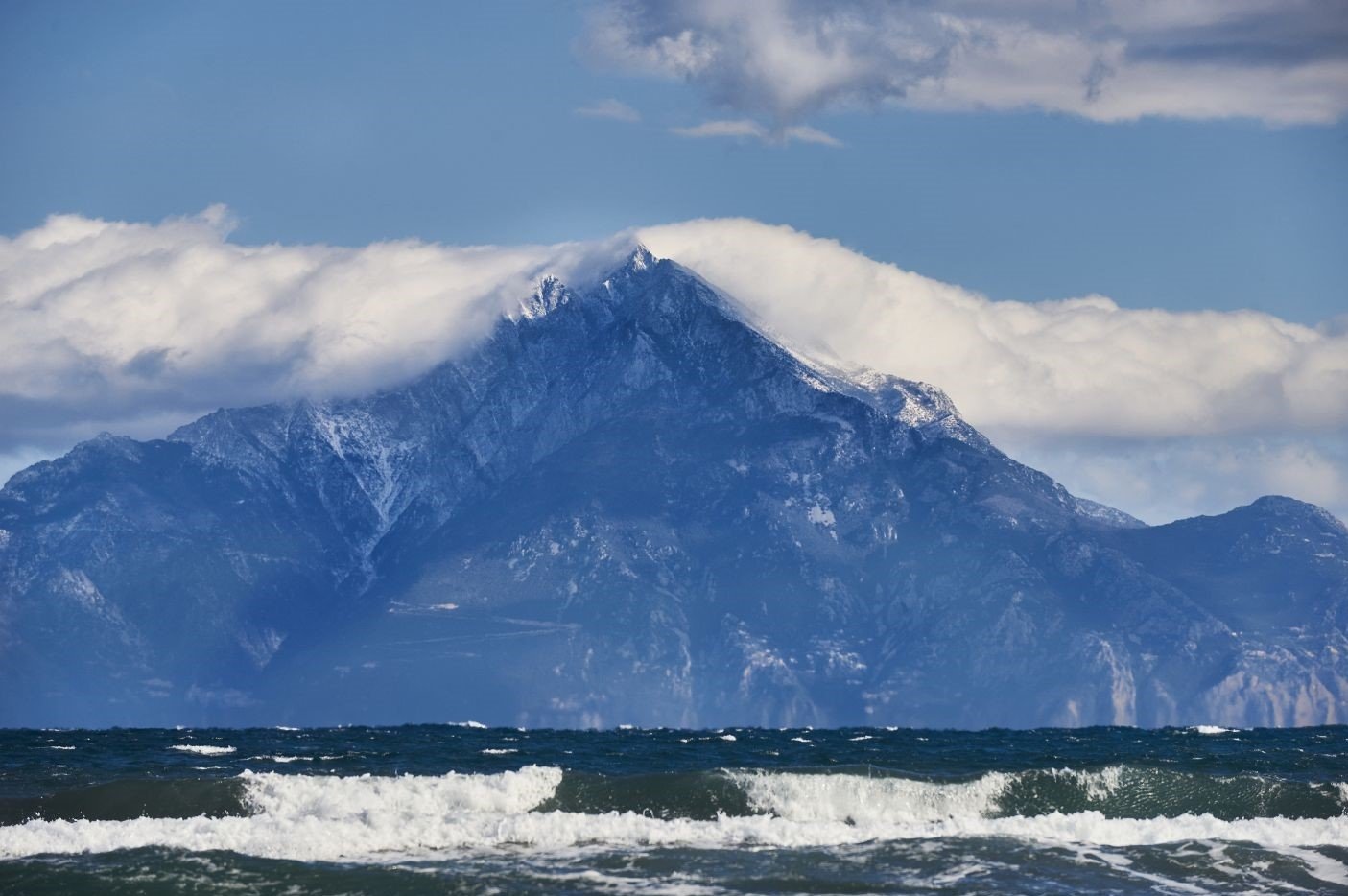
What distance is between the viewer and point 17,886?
96000 mm

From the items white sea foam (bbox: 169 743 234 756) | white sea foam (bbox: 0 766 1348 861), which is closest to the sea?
white sea foam (bbox: 0 766 1348 861)

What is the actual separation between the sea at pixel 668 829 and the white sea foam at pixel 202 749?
53.6 ft

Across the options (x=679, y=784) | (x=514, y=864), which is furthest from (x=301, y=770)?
(x=514, y=864)

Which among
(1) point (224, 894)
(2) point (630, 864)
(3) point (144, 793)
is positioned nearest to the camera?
(1) point (224, 894)

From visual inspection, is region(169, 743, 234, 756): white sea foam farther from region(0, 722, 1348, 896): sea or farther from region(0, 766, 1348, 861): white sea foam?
region(0, 766, 1348, 861): white sea foam

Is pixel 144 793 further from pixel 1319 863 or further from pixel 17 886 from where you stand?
pixel 1319 863

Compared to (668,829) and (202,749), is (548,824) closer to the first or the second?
(668,829)

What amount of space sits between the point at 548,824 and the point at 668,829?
23.7 ft

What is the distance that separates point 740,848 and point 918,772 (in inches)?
1278

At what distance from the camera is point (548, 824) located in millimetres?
111750

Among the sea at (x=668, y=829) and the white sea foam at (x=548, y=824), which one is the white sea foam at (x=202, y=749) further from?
the white sea foam at (x=548, y=824)

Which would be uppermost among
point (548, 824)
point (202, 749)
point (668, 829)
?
point (202, 749)

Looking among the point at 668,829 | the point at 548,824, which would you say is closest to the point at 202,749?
the point at 548,824

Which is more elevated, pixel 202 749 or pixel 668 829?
pixel 202 749
